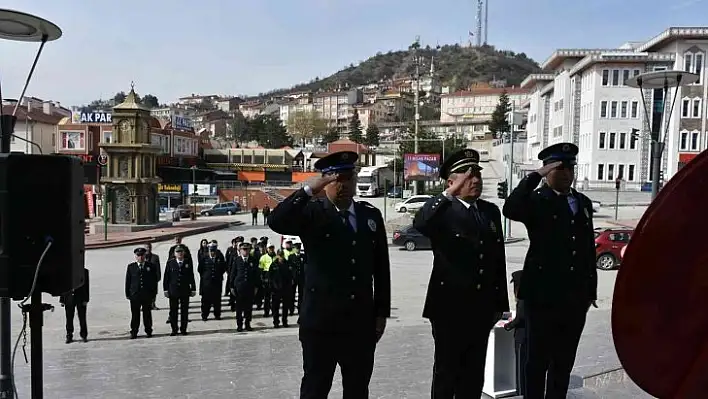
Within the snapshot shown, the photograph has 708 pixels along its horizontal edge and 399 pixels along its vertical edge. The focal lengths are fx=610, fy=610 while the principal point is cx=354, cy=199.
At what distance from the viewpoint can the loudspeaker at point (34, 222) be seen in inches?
152

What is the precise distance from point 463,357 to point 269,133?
123 metres

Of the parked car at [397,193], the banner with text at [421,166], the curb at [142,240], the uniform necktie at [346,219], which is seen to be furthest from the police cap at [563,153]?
the parked car at [397,193]

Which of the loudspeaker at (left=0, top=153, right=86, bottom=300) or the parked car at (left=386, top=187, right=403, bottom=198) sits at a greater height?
the loudspeaker at (left=0, top=153, right=86, bottom=300)

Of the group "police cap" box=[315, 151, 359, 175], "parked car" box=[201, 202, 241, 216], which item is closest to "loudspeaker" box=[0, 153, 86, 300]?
"police cap" box=[315, 151, 359, 175]

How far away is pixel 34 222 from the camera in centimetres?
390

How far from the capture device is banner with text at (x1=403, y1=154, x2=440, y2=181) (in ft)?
171

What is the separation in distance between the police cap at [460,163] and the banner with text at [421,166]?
1874 inches

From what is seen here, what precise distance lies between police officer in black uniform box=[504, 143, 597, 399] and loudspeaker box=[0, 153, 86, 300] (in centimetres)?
303

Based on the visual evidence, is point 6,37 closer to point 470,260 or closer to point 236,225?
point 470,260

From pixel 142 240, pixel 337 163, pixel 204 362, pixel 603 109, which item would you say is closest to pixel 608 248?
pixel 204 362

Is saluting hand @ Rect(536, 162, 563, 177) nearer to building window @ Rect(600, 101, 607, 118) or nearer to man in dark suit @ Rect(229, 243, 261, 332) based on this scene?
man in dark suit @ Rect(229, 243, 261, 332)

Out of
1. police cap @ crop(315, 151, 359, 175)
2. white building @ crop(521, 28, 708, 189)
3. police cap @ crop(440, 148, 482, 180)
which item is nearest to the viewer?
police cap @ crop(315, 151, 359, 175)

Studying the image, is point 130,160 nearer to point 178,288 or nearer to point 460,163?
point 178,288

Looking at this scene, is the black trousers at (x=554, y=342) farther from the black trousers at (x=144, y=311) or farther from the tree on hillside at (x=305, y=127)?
the tree on hillside at (x=305, y=127)
